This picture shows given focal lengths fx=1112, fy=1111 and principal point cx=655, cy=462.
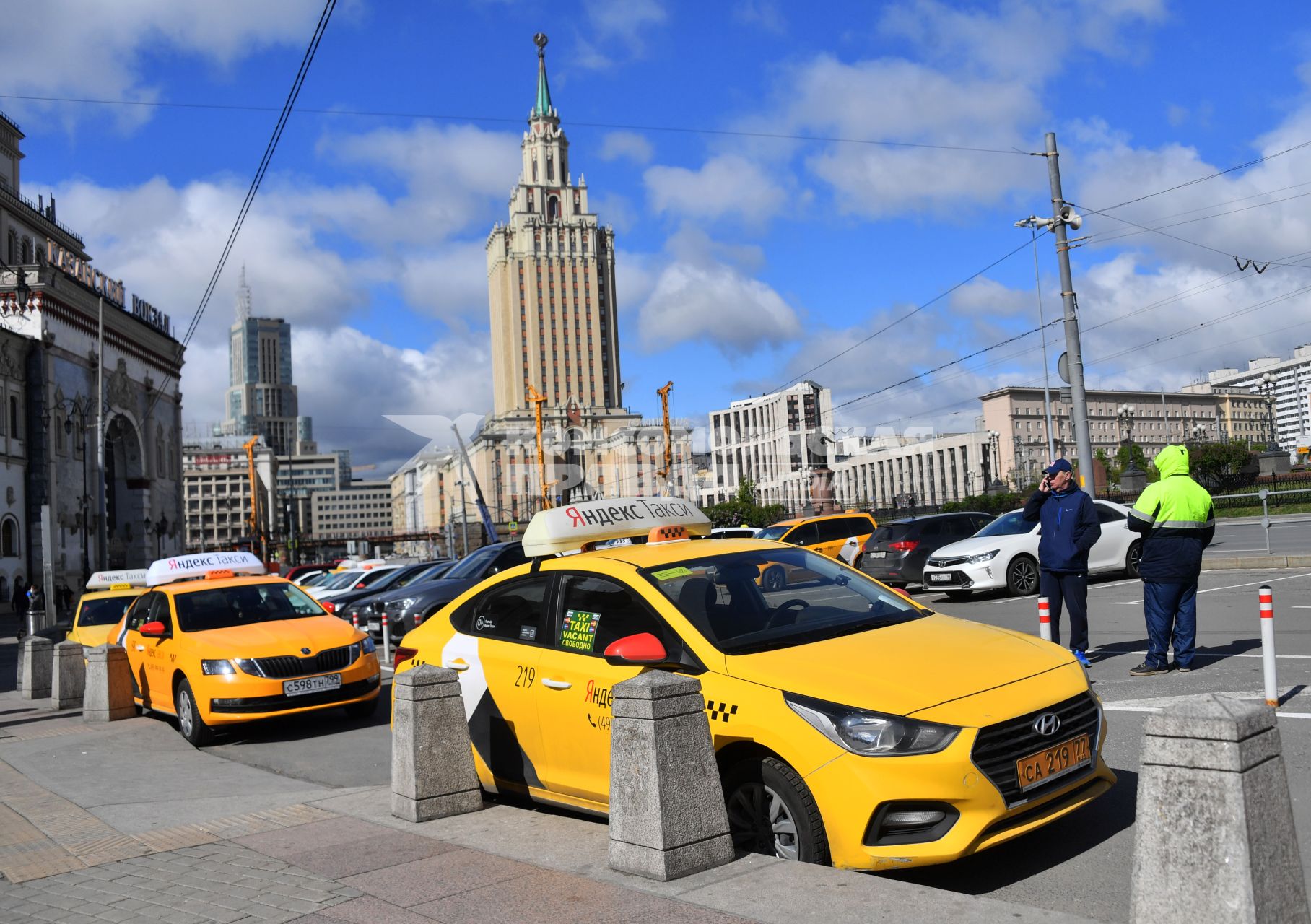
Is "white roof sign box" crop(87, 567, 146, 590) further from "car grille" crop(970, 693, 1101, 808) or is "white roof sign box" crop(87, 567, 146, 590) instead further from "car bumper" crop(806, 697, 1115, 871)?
"car grille" crop(970, 693, 1101, 808)

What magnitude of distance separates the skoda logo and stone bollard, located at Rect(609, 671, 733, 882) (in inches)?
53.5

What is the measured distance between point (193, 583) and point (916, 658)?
9380 millimetres

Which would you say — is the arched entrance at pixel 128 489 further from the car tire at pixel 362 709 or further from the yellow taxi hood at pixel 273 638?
the car tire at pixel 362 709

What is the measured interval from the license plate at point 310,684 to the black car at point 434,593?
624 cm

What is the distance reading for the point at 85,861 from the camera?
5.74 metres

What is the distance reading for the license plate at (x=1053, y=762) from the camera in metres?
4.57

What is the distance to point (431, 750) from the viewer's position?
6117 millimetres

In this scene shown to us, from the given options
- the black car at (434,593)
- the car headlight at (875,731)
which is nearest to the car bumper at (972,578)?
the black car at (434,593)

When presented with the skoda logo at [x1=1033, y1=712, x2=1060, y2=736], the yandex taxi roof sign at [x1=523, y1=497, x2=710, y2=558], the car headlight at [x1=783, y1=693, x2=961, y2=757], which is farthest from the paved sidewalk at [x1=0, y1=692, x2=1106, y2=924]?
the yandex taxi roof sign at [x1=523, y1=497, x2=710, y2=558]

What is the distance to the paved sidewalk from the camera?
13.8ft

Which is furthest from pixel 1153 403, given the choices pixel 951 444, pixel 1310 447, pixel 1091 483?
pixel 1091 483

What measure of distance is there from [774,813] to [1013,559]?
14571mm

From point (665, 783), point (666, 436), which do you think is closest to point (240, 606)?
point (665, 783)

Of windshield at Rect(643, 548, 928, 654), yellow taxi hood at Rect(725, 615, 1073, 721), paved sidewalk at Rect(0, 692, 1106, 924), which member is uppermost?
windshield at Rect(643, 548, 928, 654)
